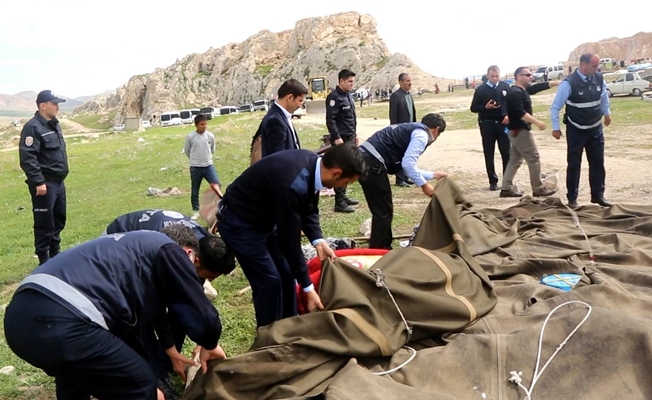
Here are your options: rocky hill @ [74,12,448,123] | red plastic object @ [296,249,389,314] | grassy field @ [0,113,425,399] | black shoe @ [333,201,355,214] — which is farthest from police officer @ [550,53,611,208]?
rocky hill @ [74,12,448,123]

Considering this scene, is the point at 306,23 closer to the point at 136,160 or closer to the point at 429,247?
the point at 136,160

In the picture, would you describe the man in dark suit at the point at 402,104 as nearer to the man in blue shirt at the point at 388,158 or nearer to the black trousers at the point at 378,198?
the man in blue shirt at the point at 388,158

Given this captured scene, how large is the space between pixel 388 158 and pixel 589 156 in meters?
3.47

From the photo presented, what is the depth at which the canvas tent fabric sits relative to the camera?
2.97 m

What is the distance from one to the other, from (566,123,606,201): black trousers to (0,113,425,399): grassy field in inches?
82.4

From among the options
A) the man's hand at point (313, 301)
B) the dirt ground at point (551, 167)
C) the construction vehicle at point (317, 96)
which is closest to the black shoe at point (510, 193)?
the dirt ground at point (551, 167)

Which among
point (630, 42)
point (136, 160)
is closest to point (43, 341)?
point (136, 160)

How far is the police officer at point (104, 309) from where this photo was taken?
2.51m

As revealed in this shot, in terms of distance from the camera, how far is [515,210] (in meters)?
6.55

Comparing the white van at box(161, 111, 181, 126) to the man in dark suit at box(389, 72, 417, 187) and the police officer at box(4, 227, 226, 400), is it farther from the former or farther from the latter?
the police officer at box(4, 227, 226, 400)

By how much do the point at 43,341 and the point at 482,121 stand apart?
8036mm

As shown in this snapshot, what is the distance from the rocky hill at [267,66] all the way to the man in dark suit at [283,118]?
263 ft

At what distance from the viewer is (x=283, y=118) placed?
5719 millimetres

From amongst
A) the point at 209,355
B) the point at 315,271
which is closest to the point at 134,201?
the point at 315,271
